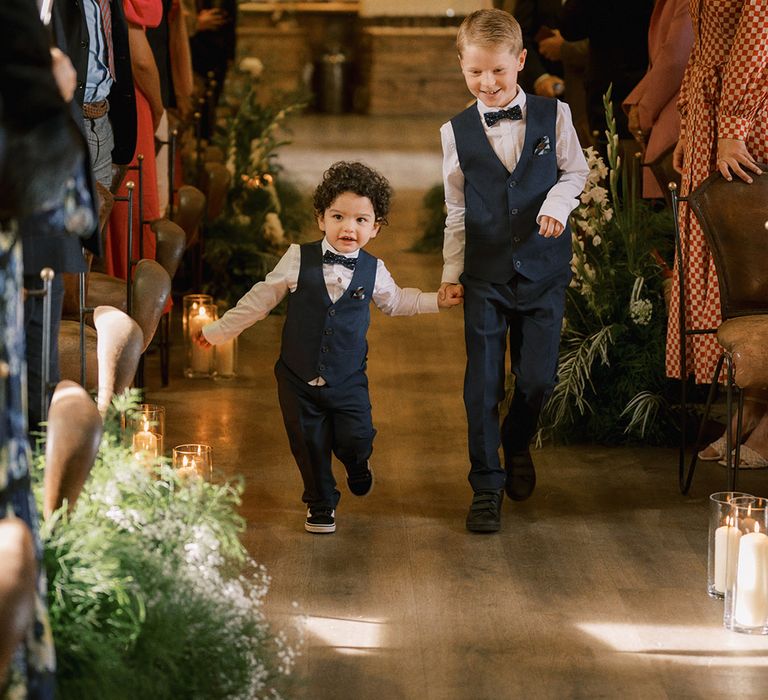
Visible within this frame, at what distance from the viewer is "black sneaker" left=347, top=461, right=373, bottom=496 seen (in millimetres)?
4246

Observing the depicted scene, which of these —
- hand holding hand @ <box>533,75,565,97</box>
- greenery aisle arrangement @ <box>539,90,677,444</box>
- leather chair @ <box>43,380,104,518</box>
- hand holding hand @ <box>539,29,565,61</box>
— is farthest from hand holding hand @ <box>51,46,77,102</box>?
hand holding hand @ <box>533,75,565,97</box>

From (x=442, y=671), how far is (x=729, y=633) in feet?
2.48

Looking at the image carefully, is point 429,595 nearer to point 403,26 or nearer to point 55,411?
point 55,411

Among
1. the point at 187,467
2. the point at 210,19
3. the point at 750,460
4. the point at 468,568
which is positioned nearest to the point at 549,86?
the point at 210,19

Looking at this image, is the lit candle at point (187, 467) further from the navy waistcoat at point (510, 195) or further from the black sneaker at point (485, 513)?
the navy waistcoat at point (510, 195)

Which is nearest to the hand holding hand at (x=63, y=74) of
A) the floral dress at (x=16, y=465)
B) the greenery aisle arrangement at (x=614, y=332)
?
the floral dress at (x=16, y=465)

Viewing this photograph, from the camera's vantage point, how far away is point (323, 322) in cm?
403

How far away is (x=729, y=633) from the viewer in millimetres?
3371

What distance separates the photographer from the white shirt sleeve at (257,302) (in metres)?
4.04

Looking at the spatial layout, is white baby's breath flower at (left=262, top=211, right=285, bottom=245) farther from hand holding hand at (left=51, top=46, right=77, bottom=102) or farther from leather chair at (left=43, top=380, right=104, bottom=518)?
hand holding hand at (left=51, top=46, right=77, bottom=102)

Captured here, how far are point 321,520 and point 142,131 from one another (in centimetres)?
218

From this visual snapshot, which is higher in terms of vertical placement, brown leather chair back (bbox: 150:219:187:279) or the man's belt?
the man's belt

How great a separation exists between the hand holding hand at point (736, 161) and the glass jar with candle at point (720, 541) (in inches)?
48.1

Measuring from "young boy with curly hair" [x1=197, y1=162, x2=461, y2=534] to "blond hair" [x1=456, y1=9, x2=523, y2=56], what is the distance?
0.49 m
